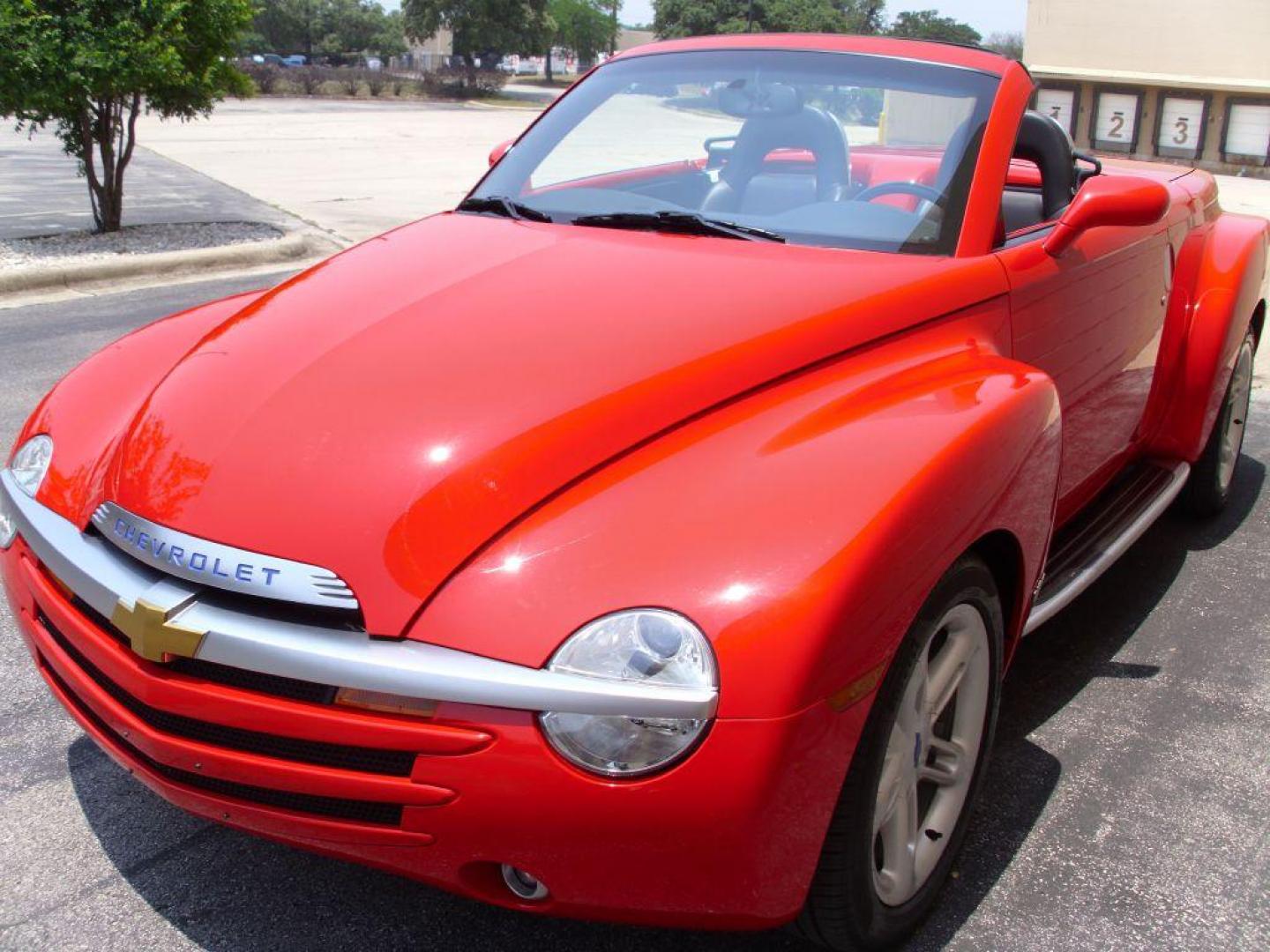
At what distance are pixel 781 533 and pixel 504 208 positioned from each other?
5.66 ft

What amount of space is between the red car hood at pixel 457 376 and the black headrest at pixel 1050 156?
3.19 ft

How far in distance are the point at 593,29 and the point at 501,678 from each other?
349 ft

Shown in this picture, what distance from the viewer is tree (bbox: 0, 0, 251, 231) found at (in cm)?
908

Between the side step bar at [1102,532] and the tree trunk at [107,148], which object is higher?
the tree trunk at [107,148]

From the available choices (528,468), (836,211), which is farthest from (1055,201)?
(528,468)

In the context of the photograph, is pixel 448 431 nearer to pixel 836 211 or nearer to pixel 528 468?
pixel 528 468

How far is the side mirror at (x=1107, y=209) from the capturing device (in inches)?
120

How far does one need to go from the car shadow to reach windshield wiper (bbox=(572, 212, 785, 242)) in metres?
1.39

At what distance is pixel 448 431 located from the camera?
2.22 meters

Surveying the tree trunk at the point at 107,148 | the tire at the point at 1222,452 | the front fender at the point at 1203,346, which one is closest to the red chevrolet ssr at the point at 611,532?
the front fender at the point at 1203,346

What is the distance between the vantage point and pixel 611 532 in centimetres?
204

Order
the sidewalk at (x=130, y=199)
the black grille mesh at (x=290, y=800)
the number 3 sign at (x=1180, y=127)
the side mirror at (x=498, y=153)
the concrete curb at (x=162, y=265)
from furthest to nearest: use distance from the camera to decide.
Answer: the number 3 sign at (x=1180, y=127), the sidewalk at (x=130, y=199), the concrete curb at (x=162, y=265), the side mirror at (x=498, y=153), the black grille mesh at (x=290, y=800)

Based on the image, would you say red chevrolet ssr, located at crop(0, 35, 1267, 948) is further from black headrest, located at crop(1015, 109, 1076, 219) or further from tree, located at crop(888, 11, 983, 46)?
tree, located at crop(888, 11, 983, 46)

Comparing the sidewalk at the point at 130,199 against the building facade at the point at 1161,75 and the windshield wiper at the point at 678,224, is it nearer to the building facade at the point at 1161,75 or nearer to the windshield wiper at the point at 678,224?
the windshield wiper at the point at 678,224
